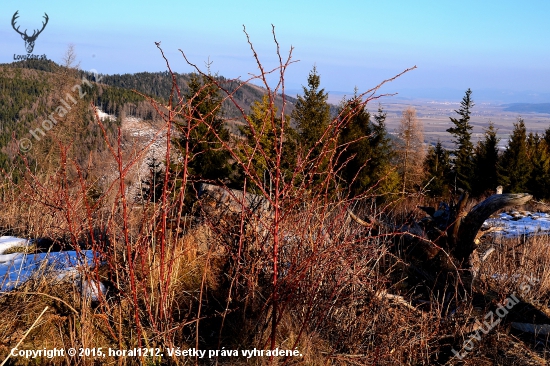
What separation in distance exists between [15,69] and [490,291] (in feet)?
272

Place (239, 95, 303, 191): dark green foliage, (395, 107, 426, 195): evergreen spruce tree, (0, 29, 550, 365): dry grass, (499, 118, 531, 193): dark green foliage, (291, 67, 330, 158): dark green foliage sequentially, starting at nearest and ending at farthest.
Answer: (239, 95, 303, 191): dark green foliage < (0, 29, 550, 365): dry grass < (291, 67, 330, 158): dark green foliage < (499, 118, 531, 193): dark green foliage < (395, 107, 426, 195): evergreen spruce tree

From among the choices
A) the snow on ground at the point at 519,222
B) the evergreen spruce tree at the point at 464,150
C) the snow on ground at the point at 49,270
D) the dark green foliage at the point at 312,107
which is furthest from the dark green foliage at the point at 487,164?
the snow on ground at the point at 49,270

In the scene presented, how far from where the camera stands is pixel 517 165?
2241 cm

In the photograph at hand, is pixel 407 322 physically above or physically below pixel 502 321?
above

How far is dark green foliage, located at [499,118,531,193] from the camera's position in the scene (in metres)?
22.2

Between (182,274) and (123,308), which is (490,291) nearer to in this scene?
(182,274)

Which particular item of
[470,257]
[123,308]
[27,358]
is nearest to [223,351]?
[123,308]

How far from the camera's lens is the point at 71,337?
215 cm

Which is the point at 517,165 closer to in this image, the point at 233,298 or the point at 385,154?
the point at 385,154

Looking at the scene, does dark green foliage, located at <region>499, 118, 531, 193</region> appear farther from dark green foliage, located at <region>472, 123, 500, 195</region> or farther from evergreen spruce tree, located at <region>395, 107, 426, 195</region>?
evergreen spruce tree, located at <region>395, 107, 426, 195</region>

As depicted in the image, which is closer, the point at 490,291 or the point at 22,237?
the point at 22,237

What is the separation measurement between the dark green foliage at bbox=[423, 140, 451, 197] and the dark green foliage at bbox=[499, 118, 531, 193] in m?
3.20

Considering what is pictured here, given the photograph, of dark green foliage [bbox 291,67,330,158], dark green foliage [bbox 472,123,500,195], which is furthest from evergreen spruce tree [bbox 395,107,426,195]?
dark green foliage [bbox 291,67,330,158]

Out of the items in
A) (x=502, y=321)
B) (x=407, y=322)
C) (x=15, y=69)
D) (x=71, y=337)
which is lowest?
(x=502, y=321)
